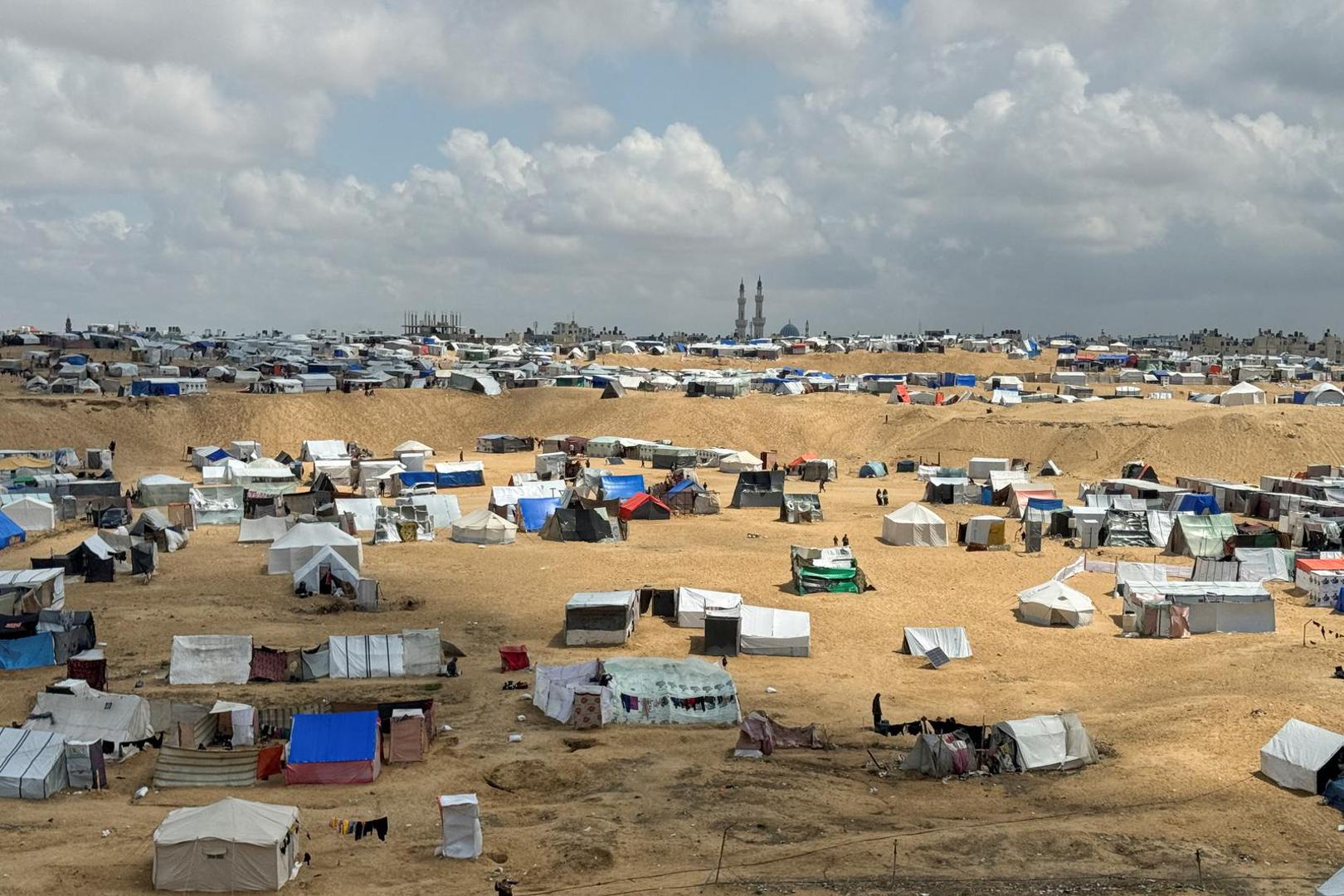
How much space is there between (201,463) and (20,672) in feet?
116

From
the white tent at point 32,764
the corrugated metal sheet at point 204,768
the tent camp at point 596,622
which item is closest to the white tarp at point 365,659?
the tent camp at point 596,622

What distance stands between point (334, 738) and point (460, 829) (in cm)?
423

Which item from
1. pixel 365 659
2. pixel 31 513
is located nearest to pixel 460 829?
pixel 365 659

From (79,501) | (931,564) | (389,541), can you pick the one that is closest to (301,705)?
(389,541)

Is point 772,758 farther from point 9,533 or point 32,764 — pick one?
point 9,533

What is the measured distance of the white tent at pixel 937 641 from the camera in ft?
95.3

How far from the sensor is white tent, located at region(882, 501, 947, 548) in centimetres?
4341

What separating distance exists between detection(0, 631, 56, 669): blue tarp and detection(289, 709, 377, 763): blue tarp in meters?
9.25

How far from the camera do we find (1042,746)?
70.9 ft

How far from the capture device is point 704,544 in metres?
42.8

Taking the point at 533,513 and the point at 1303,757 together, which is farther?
the point at 533,513

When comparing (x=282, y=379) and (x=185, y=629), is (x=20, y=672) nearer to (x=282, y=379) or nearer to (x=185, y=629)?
(x=185, y=629)

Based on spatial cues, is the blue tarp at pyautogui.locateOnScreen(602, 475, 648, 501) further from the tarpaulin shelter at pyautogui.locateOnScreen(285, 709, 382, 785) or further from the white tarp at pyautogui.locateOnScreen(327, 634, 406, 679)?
the tarpaulin shelter at pyautogui.locateOnScreen(285, 709, 382, 785)

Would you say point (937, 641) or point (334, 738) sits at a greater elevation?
point (334, 738)
